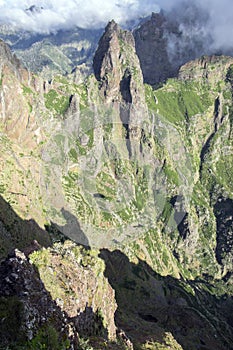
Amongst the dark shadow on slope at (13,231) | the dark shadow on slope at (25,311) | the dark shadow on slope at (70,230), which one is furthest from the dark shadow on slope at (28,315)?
the dark shadow on slope at (70,230)

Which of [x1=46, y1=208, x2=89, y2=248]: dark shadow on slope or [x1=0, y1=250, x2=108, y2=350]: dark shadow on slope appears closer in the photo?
[x1=0, y1=250, x2=108, y2=350]: dark shadow on slope

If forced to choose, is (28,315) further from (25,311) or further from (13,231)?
(13,231)

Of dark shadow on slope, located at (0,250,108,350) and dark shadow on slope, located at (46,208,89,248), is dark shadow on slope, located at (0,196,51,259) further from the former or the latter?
dark shadow on slope, located at (46,208,89,248)

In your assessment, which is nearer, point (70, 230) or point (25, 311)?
point (25, 311)

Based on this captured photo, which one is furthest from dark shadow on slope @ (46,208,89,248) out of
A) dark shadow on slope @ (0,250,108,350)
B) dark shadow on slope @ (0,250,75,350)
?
dark shadow on slope @ (0,250,75,350)

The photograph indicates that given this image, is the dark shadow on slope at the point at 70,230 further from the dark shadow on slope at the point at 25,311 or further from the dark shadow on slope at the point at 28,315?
the dark shadow on slope at the point at 25,311

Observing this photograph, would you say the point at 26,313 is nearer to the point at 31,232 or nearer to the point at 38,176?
the point at 31,232

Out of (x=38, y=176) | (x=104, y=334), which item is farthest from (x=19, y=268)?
(x=38, y=176)

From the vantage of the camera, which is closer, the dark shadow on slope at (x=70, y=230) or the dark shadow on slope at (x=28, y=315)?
the dark shadow on slope at (x=28, y=315)

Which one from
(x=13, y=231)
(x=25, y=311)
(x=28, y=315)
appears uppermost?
(x=25, y=311)

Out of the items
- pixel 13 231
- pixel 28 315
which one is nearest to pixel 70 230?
pixel 13 231
